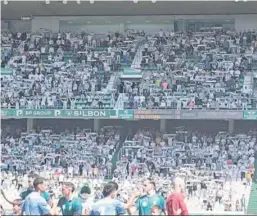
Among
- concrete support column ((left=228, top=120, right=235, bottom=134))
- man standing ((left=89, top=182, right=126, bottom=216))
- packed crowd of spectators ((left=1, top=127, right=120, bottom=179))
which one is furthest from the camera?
concrete support column ((left=228, top=120, right=235, bottom=134))

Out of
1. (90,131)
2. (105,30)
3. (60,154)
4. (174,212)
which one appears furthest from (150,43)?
(174,212)

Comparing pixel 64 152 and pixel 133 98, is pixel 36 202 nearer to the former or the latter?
pixel 64 152

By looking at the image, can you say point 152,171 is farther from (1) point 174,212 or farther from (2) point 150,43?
(1) point 174,212

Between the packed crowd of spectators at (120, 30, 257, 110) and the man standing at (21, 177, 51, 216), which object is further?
the packed crowd of spectators at (120, 30, 257, 110)

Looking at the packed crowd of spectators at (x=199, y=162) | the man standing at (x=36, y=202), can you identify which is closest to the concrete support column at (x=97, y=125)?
the packed crowd of spectators at (x=199, y=162)

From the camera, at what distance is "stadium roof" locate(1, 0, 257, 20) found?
18688mm

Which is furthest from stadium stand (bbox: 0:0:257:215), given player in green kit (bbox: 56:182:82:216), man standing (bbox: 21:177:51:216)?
man standing (bbox: 21:177:51:216)

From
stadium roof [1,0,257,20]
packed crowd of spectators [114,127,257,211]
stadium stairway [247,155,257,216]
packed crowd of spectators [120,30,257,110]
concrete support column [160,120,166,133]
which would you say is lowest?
stadium stairway [247,155,257,216]

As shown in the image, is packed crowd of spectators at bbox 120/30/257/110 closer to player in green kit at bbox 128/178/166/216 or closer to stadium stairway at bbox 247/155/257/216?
stadium stairway at bbox 247/155/257/216

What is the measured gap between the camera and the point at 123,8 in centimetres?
1923

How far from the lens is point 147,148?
1759 centimetres

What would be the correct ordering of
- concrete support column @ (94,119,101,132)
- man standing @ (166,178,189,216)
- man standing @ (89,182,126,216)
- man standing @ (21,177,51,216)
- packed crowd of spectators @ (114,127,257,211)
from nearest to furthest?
man standing @ (89,182,126,216) → man standing @ (21,177,51,216) → man standing @ (166,178,189,216) → packed crowd of spectators @ (114,127,257,211) → concrete support column @ (94,119,101,132)

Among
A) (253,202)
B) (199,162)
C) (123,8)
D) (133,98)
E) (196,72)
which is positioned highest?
(123,8)

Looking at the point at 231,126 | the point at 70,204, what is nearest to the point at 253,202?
the point at 231,126
